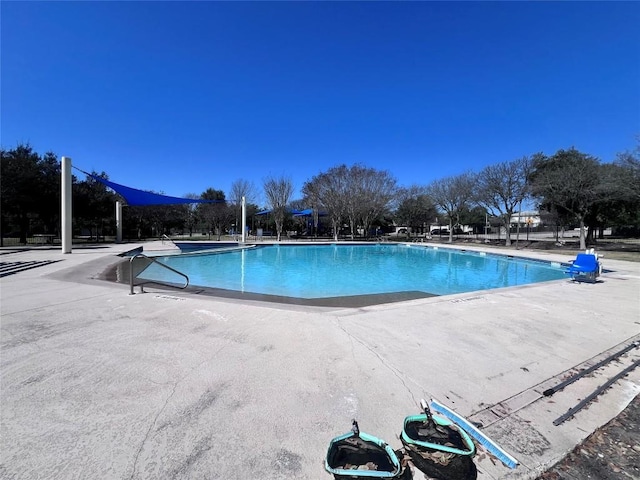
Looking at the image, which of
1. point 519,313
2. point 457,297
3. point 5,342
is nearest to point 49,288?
point 5,342

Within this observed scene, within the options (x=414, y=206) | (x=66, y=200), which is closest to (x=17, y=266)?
(x=66, y=200)

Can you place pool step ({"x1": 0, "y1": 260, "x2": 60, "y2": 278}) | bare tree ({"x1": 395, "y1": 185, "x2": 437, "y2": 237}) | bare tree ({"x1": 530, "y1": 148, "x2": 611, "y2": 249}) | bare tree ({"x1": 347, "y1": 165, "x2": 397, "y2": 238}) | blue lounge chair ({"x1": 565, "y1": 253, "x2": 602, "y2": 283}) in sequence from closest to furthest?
blue lounge chair ({"x1": 565, "y1": 253, "x2": 602, "y2": 283}) < pool step ({"x1": 0, "y1": 260, "x2": 60, "y2": 278}) < bare tree ({"x1": 530, "y1": 148, "x2": 611, "y2": 249}) < bare tree ({"x1": 347, "y1": 165, "x2": 397, "y2": 238}) < bare tree ({"x1": 395, "y1": 185, "x2": 437, "y2": 237})

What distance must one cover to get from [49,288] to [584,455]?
8.86 m

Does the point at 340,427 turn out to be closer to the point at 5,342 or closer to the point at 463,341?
the point at 463,341

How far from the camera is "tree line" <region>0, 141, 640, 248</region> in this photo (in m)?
19.7

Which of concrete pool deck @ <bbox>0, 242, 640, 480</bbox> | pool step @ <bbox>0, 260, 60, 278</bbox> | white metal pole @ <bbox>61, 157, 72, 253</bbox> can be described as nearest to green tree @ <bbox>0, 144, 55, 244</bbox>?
white metal pole @ <bbox>61, 157, 72, 253</bbox>

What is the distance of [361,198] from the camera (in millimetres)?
33438

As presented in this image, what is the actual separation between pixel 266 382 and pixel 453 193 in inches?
1353

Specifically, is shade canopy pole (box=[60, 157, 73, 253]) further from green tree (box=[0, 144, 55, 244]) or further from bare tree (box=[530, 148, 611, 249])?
bare tree (box=[530, 148, 611, 249])

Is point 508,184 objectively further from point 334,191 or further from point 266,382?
point 266,382

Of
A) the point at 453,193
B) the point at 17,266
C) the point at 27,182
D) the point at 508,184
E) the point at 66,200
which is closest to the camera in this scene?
the point at 17,266

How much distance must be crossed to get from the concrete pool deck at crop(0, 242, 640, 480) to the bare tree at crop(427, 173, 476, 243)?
29.1 metres

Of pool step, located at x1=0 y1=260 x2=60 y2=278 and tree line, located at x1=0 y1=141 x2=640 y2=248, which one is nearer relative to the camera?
pool step, located at x1=0 y1=260 x2=60 y2=278

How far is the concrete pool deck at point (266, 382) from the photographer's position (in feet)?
5.93
